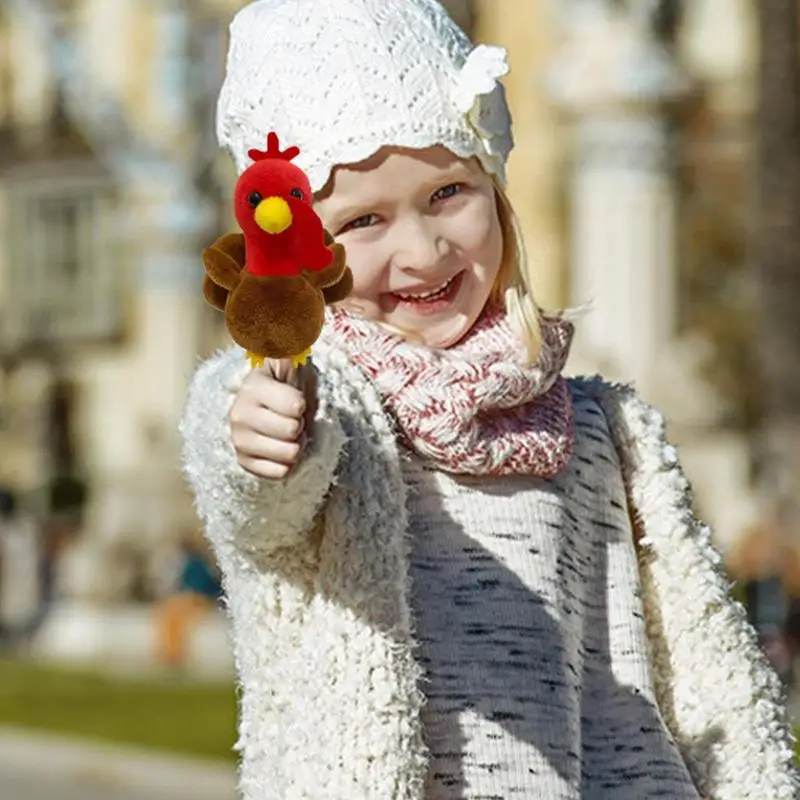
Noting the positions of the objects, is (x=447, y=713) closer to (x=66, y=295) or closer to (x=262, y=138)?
(x=262, y=138)

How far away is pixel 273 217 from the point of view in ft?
10.3

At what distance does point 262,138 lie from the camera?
3744 millimetres

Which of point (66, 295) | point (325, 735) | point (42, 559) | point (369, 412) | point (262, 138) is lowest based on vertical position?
point (325, 735)

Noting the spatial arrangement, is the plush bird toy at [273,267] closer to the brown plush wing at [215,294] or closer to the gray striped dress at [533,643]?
the brown plush wing at [215,294]

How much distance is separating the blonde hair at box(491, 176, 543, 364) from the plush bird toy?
61cm

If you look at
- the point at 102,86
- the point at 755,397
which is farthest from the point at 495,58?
the point at 102,86

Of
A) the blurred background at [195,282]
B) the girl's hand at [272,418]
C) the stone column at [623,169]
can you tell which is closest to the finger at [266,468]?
the girl's hand at [272,418]

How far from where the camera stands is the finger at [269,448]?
128 inches

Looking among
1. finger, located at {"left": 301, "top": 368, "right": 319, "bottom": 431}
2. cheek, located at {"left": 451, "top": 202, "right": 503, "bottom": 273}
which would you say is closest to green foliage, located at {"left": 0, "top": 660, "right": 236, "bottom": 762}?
cheek, located at {"left": 451, "top": 202, "right": 503, "bottom": 273}

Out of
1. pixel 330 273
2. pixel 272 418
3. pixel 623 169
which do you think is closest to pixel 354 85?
pixel 330 273

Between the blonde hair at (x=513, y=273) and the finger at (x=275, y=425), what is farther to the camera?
the blonde hair at (x=513, y=273)

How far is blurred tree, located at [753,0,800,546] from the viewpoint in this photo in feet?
79.6

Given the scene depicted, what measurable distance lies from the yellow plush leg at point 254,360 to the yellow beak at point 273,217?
14 cm

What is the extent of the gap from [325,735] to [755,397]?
Answer: 30.1 m
